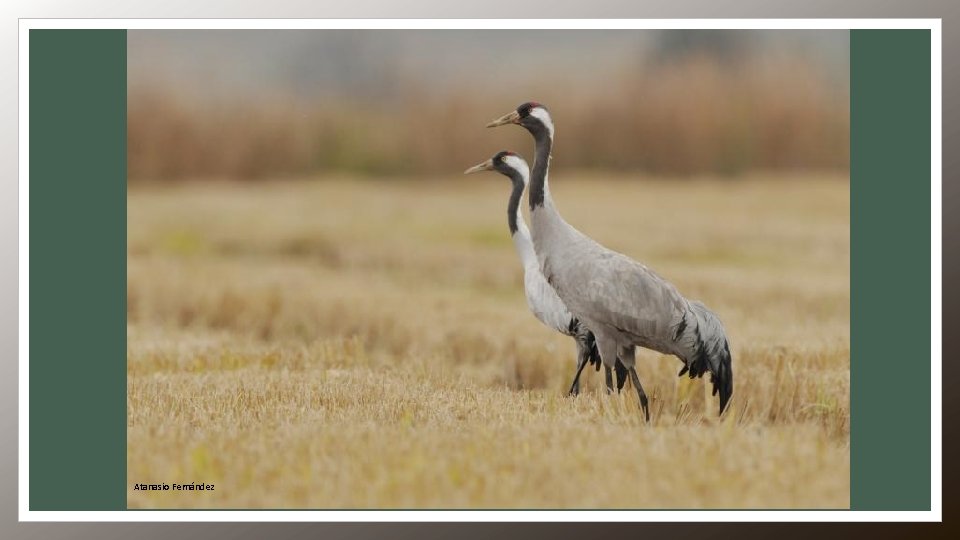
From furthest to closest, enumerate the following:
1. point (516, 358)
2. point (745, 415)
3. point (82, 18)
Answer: point (516, 358) → point (745, 415) → point (82, 18)

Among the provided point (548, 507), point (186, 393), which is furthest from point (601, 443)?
point (186, 393)

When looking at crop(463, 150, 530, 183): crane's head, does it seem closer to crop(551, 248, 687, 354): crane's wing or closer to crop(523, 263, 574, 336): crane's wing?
crop(523, 263, 574, 336): crane's wing

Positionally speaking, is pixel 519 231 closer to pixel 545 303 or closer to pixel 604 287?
pixel 545 303

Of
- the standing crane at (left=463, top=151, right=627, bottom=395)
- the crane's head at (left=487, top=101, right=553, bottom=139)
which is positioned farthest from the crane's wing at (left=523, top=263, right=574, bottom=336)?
the crane's head at (left=487, top=101, right=553, bottom=139)

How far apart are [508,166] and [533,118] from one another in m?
1.21

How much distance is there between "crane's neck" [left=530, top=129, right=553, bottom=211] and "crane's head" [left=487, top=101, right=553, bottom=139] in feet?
0.07

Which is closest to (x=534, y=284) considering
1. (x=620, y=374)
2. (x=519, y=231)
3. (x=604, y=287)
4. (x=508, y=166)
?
(x=519, y=231)

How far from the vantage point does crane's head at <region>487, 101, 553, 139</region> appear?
8695 mm

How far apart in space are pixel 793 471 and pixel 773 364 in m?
2.64

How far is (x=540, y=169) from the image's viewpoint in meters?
8.67

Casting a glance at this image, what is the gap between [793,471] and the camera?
7.77 m

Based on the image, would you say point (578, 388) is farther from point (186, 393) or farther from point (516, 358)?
point (186, 393)

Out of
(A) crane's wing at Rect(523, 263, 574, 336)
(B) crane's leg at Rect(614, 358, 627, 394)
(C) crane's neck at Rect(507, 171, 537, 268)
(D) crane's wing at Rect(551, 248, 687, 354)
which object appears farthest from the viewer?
(C) crane's neck at Rect(507, 171, 537, 268)

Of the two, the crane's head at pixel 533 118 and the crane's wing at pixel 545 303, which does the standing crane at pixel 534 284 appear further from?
the crane's head at pixel 533 118
